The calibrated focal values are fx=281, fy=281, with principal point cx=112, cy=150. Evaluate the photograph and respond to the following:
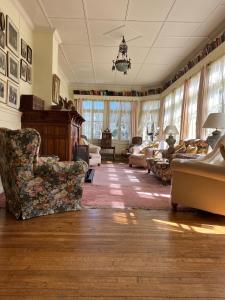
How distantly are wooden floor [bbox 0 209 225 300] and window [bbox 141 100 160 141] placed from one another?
7.77 metres

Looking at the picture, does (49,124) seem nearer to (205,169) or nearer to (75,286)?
(205,169)

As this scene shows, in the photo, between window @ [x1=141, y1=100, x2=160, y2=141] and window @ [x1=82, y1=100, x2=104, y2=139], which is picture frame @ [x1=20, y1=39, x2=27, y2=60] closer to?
window @ [x1=82, y1=100, x2=104, y2=139]

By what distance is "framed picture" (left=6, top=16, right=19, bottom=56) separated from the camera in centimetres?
423

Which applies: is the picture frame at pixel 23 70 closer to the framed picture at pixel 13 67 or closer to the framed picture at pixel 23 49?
the framed picture at pixel 23 49

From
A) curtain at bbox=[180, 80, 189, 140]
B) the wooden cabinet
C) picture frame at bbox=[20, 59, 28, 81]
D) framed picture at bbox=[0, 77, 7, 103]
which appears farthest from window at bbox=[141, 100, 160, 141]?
framed picture at bbox=[0, 77, 7, 103]

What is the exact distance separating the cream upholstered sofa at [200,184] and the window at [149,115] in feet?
23.5

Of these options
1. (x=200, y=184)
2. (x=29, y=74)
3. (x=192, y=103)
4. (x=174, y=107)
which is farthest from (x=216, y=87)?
(x=29, y=74)

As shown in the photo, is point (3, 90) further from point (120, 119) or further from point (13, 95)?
point (120, 119)

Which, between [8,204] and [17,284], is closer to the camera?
[17,284]

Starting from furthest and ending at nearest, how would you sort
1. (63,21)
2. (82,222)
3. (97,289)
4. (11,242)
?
(63,21) < (82,222) < (11,242) < (97,289)

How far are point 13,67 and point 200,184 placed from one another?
3.40 m

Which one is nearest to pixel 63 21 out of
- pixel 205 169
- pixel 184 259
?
pixel 205 169

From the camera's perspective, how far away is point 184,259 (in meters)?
2.09

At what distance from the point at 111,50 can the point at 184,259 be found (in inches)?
225
